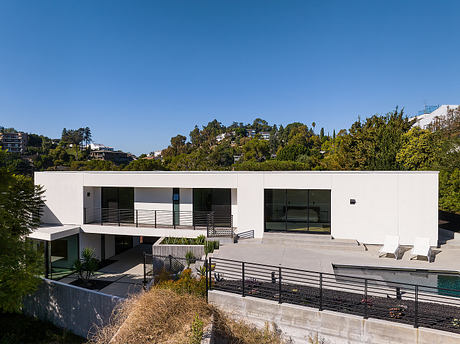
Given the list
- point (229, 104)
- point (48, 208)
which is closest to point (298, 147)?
point (229, 104)

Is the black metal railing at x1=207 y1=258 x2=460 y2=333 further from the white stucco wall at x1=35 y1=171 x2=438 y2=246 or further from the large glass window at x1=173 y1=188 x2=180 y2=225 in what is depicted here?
the large glass window at x1=173 y1=188 x2=180 y2=225

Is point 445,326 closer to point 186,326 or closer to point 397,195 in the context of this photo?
point 186,326

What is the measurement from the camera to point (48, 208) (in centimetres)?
1627

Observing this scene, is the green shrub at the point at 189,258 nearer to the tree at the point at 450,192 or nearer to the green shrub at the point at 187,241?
the green shrub at the point at 187,241

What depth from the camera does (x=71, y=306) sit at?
32.0 feet

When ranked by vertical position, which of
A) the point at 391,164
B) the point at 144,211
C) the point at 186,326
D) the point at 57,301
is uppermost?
→ the point at 391,164

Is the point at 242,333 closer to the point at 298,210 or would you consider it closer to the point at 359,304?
the point at 359,304

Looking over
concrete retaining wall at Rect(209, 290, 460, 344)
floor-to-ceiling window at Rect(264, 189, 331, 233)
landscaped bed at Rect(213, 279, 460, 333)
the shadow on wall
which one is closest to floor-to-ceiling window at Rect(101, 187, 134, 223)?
floor-to-ceiling window at Rect(264, 189, 331, 233)

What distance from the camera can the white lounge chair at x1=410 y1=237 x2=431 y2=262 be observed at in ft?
36.3

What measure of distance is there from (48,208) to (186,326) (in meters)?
13.9

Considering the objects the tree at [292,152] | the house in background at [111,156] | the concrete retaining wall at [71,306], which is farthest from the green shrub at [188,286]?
the house in background at [111,156]

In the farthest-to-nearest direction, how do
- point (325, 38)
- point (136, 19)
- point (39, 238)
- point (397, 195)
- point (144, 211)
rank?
point (325, 38)
point (136, 19)
point (144, 211)
point (39, 238)
point (397, 195)

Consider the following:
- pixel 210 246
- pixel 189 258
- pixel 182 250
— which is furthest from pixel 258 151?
pixel 189 258

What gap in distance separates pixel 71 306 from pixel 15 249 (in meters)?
2.72
